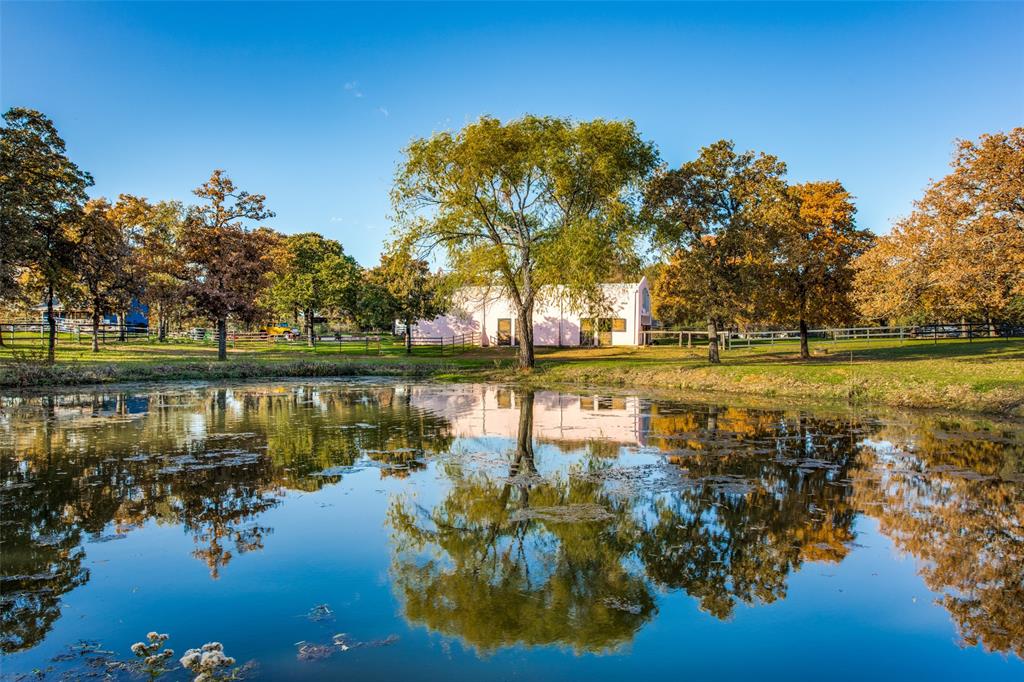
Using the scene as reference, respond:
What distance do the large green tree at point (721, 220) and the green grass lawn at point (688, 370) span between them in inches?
142

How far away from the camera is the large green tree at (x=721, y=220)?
3086cm

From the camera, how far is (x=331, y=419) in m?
18.8

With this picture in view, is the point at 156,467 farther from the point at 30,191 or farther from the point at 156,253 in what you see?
the point at 156,253

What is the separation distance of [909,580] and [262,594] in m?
6.41

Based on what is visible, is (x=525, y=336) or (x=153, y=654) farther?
(x=525, y=336)

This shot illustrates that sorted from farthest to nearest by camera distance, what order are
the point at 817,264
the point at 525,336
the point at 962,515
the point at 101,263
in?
1. the point at 101,263
2. the point at 525,336
3. the point at 817,264
4. the point at 962,515

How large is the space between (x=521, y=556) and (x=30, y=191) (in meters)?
23.5

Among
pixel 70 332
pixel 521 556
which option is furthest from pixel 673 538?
pixel 70 332

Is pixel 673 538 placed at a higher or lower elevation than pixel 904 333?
lower

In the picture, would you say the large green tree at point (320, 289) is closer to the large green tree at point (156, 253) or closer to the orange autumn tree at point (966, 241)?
the large green tree at point (156, 253)

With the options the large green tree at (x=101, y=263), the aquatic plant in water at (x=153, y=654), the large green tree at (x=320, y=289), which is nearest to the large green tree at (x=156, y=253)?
the large green tree at (x=101, y=263)

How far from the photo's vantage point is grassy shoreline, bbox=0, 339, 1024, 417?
2127cm

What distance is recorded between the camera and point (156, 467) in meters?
11.8

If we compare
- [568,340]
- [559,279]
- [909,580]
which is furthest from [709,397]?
[568,340]
